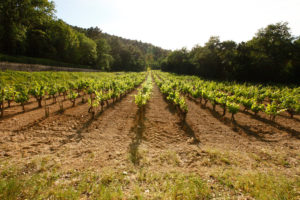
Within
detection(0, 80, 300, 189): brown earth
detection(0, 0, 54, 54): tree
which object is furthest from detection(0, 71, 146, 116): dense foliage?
detection(0, 0, 54, 54): tree

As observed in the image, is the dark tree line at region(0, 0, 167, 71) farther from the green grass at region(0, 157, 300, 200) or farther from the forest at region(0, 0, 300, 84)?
the green grass at region(0, 157, 300, 200)

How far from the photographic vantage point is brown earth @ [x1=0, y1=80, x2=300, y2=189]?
4910 mm

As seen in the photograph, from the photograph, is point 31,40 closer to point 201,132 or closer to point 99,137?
point 99,137

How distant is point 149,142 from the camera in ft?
21.4

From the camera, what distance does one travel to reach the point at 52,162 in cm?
463

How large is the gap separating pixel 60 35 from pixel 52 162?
2142 inches

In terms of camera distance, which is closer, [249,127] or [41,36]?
[249,127]

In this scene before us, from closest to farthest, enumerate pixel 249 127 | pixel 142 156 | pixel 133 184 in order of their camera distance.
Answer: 1. pixel 133 184
2. pixel 142 156
3. pixel 249 127

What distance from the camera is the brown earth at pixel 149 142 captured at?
4.91 metres

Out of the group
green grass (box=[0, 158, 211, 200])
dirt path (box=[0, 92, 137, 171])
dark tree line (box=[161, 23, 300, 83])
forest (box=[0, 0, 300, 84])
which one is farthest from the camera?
dark tree line (box=[161, 23, 300, 83])

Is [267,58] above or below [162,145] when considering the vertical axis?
above

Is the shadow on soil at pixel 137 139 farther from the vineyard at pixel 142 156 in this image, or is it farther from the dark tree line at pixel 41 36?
the dark tree line at pixel 41 36

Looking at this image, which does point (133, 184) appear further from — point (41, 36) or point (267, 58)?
point (41, 36)

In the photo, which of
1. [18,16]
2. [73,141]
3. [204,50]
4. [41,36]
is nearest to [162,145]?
[73,141]
